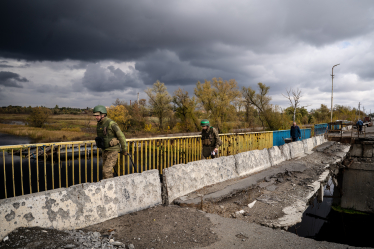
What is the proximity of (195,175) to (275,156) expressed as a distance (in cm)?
523

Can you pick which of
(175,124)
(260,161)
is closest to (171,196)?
(260,161)

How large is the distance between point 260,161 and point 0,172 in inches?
718

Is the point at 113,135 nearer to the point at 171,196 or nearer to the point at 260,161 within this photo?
the point at 171,196

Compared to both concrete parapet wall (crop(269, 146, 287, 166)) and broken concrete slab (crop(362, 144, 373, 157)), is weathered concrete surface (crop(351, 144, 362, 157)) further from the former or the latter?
concrete parapet wall (crop(269, 146, 287, 166))

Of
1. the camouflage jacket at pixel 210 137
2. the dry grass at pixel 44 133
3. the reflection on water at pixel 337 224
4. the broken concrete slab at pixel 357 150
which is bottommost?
the reflection on water at pixel 337 224

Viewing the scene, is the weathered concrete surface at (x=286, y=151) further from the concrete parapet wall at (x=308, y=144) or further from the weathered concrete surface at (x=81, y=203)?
the weathered concrete surface at (x=81, y=203)

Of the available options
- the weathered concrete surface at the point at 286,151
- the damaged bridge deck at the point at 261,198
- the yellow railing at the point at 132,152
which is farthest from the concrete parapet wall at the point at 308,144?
the damaged bridge deck at the point at 261,198

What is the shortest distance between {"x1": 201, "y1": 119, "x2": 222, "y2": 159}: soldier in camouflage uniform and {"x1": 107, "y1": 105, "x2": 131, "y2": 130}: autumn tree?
27.6 m

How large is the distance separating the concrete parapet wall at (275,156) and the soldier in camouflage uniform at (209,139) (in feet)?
10.1

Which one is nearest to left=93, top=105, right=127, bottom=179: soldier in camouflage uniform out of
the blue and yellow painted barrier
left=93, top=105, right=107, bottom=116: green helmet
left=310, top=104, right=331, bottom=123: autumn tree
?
left=93, top=105, right=107, bottom=116: green helmet

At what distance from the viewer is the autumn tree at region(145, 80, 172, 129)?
3816cm

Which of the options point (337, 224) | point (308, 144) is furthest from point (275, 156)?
point (337, 224)

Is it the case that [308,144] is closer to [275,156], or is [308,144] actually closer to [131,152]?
[275,156]

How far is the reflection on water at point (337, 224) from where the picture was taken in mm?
12438
